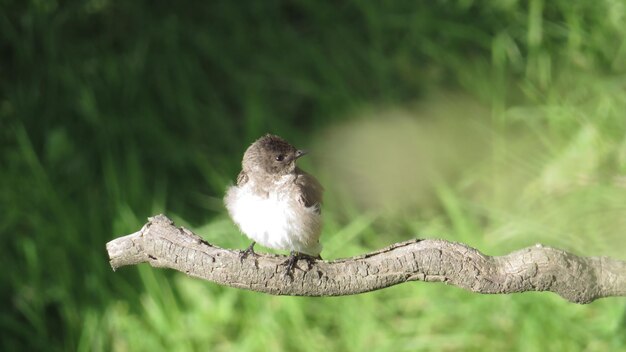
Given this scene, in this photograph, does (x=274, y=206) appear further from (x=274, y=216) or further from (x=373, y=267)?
(x=373, y=267)

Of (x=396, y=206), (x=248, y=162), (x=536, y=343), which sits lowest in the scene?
(x=248, y=162)

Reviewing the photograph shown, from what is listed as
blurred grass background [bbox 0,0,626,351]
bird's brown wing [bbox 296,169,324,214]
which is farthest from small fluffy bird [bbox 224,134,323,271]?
blurred grass background [bbox 0,0,626,351]

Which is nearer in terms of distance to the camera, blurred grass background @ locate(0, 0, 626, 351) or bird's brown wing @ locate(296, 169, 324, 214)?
bird's brown wing @ locate(296, 169, 324, 214)

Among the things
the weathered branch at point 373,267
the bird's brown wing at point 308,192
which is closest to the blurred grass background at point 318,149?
the bird's brown wing at point 308,192

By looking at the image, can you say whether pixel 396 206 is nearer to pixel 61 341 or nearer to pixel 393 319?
pixel 393 319

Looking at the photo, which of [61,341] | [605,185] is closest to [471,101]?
[605,185]

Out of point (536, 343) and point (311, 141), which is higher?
point (311, 141)

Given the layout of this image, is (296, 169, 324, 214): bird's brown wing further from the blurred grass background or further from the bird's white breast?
the blurred grass background

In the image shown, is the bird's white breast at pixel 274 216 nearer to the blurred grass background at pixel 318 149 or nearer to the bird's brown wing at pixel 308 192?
the bird's brown wing at pixel 308 192
